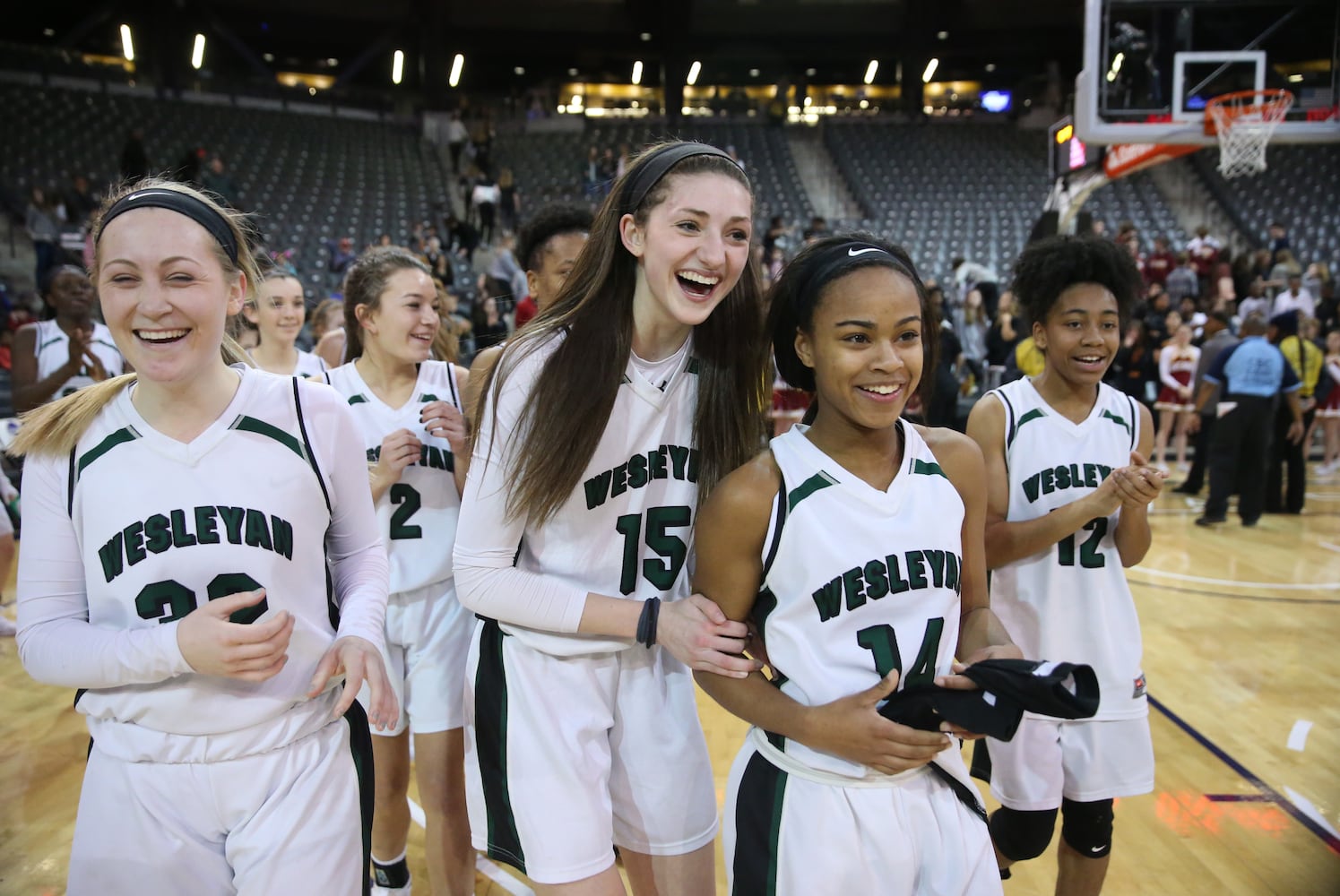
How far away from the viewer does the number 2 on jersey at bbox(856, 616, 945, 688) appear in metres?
1.69

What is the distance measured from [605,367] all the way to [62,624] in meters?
1.01

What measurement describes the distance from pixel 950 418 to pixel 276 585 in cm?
738

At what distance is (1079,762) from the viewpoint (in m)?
2.50

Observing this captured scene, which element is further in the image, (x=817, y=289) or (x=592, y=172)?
(x=592, y=172)

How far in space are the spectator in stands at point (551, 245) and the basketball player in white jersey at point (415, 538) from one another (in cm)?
32

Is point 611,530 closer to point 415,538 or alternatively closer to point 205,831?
point 205,831

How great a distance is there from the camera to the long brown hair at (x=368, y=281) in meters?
3.01

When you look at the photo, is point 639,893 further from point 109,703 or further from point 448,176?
point 448,176

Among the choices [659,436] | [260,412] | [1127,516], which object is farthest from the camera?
[1127,516]

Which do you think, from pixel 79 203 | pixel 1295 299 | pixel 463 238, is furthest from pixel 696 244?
pixel 463 238

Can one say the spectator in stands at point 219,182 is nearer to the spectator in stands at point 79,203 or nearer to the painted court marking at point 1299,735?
the spectator in stands at point 79,203

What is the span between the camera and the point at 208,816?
1.63 m

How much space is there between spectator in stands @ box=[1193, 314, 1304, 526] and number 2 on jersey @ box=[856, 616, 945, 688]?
7.71 m

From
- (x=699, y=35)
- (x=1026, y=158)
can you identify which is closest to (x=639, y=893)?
(x=1026, y=158)
